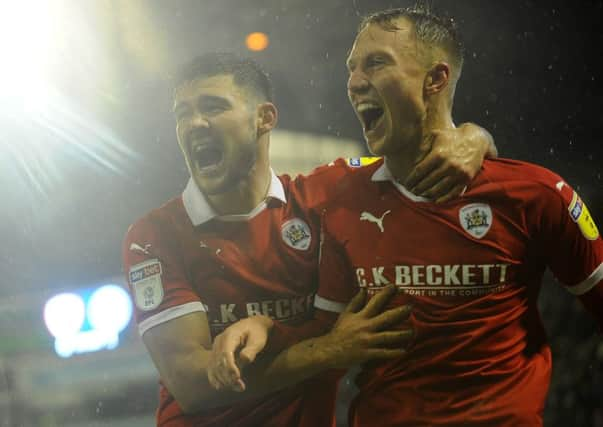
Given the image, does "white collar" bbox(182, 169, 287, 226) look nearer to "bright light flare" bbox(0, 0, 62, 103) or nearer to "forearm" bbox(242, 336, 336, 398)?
"forearm" bbox(242, 336, 336, 398)

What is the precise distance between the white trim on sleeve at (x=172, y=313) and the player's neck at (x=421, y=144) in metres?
0.60

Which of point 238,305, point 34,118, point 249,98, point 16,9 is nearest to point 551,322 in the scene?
point 238,305

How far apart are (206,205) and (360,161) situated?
0.41 metres

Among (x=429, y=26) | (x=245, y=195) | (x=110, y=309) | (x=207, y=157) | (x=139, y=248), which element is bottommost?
(x=110, y=309)

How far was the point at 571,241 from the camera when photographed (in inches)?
67.1

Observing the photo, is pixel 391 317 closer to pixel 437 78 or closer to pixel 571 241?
pixel 571 241

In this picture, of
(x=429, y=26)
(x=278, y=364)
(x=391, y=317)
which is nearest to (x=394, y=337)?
(x=391, y=317)

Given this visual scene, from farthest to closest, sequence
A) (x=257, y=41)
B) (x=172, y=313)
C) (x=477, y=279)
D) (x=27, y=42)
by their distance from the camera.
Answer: (x=27, y=42) < (x=257, y=41) < (x=172, y=313) < (x=477, y=279)

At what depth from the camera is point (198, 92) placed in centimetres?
183

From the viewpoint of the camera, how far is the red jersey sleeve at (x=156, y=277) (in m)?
1.80

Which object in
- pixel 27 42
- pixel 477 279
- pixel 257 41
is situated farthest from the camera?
pixel 27 42

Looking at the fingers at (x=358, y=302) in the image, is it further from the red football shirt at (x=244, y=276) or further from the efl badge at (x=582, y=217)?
A: the efl badge at (x=582, y=217)

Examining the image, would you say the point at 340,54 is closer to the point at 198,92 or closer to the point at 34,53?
the point at 198,92

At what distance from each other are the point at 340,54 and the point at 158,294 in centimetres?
77
